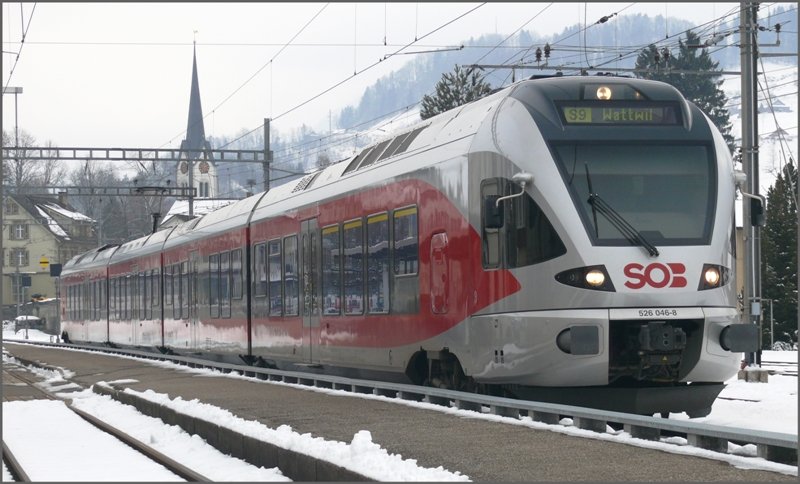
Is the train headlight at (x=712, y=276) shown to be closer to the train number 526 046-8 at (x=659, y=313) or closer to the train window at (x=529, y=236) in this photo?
the train number 526 046-8 at (x=659, y=313)

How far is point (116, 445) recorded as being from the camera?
14.2m

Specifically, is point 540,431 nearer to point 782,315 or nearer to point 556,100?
point 556,100

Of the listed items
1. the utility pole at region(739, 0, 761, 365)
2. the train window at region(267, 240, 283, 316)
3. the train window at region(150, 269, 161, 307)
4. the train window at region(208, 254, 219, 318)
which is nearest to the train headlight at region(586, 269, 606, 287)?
the train window at region(267, 240, 283, 316)

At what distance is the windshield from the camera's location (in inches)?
517

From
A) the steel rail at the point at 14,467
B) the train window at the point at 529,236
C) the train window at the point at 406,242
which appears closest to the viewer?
the steel rail at the point at 14,467

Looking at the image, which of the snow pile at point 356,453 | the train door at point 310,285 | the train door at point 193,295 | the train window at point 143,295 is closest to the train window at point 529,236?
the snow pile at point 356,453

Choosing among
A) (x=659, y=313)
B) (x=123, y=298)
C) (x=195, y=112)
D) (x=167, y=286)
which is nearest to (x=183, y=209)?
(x=195, y=112)

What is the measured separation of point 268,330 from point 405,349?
7340mm

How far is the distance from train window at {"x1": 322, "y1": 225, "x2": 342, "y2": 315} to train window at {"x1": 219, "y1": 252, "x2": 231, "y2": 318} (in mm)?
7024

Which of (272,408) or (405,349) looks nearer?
(272,408)

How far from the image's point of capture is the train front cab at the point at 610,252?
12938 millimetres

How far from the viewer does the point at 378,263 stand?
17.2 meters

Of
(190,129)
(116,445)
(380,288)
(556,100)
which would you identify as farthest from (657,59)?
(190,129)

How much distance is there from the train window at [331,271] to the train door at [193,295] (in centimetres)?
1063
